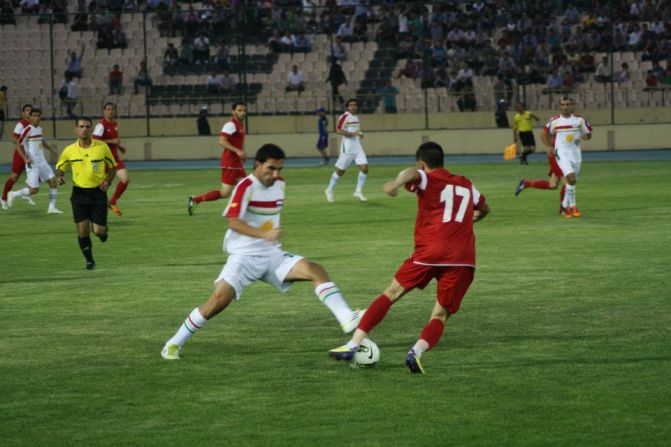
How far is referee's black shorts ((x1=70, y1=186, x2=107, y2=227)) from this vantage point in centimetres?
1591

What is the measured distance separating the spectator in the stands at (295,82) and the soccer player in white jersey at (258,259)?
3539cm

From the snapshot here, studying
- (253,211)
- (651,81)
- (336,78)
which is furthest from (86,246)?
(651,81)

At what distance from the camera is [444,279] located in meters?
9.33

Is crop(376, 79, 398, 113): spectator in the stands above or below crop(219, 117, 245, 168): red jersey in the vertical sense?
above

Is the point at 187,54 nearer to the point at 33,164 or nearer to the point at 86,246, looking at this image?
the point at 33,164

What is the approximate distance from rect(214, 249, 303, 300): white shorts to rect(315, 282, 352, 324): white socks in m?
0.32

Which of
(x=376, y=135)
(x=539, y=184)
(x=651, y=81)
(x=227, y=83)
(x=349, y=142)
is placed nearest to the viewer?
(x=539, y=184)

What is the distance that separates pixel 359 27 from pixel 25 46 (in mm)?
12703

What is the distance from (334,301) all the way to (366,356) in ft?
2.06

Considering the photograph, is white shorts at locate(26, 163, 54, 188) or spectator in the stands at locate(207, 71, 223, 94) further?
spectator in the stands at locate(207, 71, 223, 94)

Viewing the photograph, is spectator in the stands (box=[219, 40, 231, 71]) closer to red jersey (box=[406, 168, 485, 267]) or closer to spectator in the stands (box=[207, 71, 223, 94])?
spectator in the stands (box=[207, 71, 223, 94])

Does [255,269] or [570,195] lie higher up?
[255,269]

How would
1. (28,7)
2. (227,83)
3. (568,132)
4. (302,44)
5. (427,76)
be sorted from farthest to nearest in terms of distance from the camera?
(28,7) < (302,44) < (227,83) < (427,76) < (568,132)

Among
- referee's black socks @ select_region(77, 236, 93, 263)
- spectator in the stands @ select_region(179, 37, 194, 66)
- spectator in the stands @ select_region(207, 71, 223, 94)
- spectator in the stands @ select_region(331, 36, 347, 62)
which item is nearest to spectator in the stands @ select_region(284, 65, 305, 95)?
spectator in the stands @ select_region(331, 36, 347, 62)
